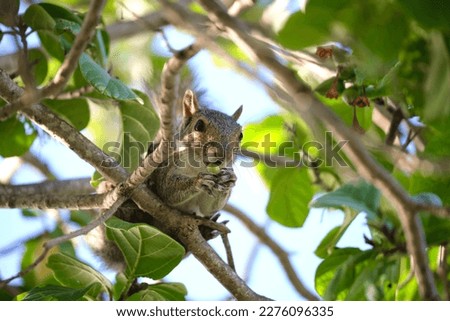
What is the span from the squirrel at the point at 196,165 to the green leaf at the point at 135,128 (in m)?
0.05

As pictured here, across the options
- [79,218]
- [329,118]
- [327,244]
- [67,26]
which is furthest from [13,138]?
[329,118]

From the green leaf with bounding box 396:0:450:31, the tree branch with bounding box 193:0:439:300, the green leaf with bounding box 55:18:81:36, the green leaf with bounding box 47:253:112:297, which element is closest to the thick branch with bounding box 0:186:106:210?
the green leaf with bounding box 47:253:112:297

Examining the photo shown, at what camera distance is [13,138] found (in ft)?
7.63

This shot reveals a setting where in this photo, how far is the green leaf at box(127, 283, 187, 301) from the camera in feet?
6.42

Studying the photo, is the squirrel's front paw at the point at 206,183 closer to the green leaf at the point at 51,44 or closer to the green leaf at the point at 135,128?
the green leaf at the point at 135,128

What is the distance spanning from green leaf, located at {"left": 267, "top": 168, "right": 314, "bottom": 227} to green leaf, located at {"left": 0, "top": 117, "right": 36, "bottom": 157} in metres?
0.85

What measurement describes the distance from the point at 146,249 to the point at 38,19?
73cm

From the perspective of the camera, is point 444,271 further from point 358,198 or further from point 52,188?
point 52,188

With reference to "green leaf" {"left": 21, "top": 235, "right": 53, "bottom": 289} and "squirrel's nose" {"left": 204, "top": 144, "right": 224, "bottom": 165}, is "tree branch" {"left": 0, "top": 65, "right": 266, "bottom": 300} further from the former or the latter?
"green leaf" {"left": 21, "top": 235, "right": 53, "bottom": 289}

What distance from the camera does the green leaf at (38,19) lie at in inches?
78.4
